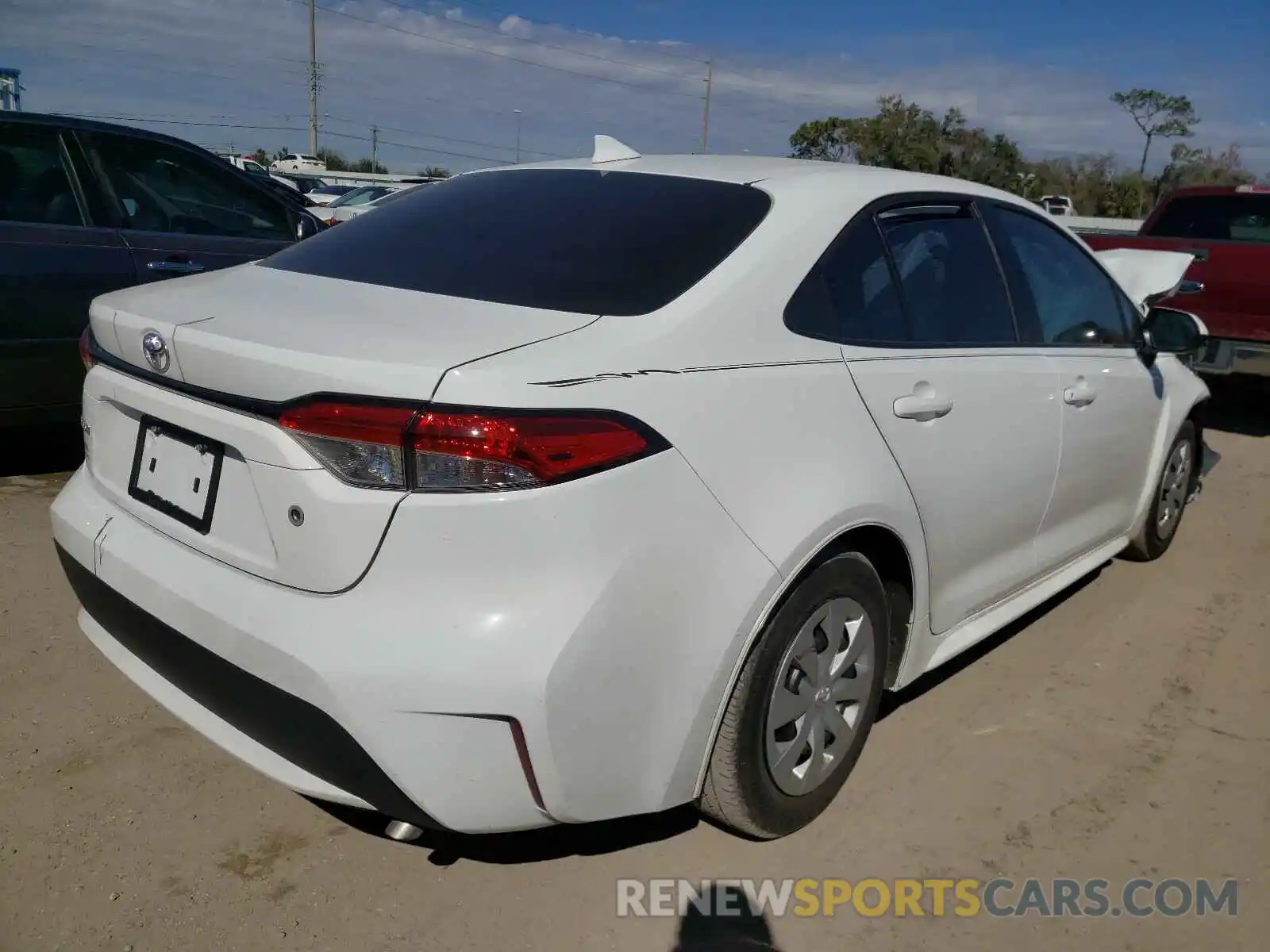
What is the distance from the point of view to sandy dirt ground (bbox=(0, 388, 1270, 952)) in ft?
7.32

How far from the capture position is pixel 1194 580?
15.0ft

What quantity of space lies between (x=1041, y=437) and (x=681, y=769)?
173 centimetres

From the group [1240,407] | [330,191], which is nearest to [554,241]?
[1240,407]

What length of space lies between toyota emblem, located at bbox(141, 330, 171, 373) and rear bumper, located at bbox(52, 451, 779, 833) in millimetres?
413

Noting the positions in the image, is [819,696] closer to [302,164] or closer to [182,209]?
[182,209]

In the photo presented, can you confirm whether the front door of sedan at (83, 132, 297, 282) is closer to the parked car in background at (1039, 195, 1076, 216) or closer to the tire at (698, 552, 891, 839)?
the tire at (698, 552, 891, 839)

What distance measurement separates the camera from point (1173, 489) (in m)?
4.65

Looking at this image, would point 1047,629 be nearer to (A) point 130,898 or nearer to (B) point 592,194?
(B) point 592,194

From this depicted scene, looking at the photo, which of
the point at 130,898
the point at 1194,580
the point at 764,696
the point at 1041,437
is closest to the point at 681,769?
the point at 764,696

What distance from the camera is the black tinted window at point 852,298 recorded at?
2.43m

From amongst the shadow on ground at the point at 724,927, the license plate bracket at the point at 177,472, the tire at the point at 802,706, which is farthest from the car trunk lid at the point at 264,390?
the shadow on ground at the point at 724,927

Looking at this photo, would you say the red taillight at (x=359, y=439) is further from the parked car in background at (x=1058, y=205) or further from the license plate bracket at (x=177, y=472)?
the parked car in background at (x=1058, y=205)

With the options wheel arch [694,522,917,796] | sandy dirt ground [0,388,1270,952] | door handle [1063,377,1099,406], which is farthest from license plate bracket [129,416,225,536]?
door handle [1063,377,1099,406]

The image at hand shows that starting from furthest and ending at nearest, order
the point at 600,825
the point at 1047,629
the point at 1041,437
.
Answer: the point at 1047,629 → the point at 1041,437 → the point at 600,825
